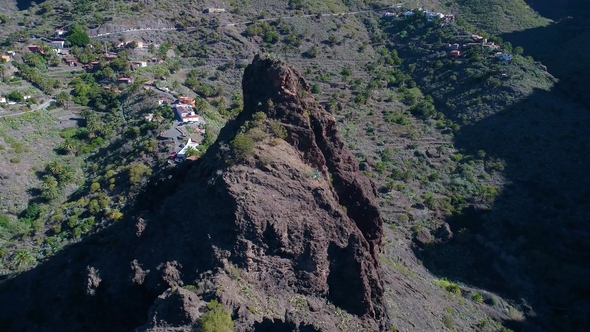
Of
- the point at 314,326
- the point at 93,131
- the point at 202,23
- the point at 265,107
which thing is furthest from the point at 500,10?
the point at 314,326

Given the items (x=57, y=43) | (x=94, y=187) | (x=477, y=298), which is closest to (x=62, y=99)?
(x=57, y=43)

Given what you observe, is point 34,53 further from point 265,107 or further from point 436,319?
point 436,319

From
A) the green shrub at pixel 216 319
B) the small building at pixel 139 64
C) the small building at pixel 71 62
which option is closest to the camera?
the green shrub at pixel 216 319

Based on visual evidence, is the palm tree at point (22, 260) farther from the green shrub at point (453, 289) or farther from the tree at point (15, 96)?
the tree at point (15, 96)

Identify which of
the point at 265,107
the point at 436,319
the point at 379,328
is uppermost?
the point at 265,107

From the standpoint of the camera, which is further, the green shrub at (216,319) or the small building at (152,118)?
the small building at (152,118)

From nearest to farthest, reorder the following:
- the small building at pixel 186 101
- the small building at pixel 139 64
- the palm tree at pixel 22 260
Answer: the palm tree at pixel 22 260
the small building at pixel 186 101
the small building at pixel 139 64

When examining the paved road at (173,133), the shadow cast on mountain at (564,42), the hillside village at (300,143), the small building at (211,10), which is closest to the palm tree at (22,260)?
the hillside village at (300,143)
